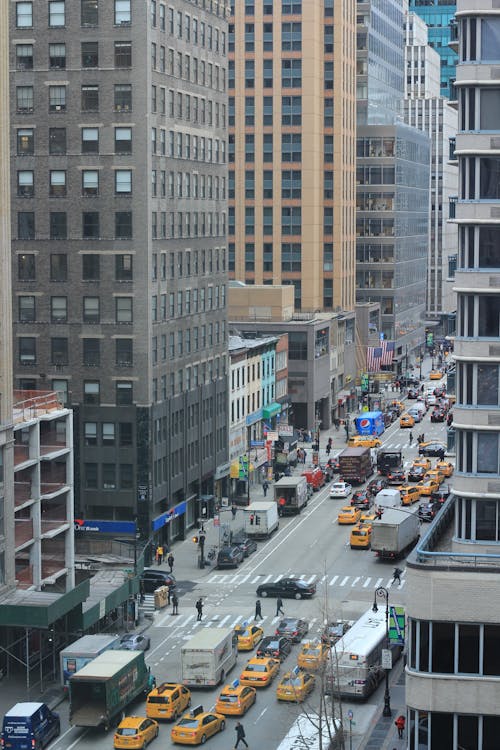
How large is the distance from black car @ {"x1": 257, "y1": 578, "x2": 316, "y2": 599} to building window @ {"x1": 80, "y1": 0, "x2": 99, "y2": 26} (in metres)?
41.6

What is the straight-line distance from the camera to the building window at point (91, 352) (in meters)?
115

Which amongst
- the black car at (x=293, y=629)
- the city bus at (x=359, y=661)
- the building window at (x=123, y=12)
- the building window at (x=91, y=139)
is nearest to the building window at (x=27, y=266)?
the building window at (x=91, y=139)

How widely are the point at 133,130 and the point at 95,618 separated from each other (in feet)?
131

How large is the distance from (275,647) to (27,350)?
39825 millimetres

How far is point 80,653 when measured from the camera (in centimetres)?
7919

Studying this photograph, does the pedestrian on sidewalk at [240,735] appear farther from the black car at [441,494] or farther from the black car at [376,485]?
the black car at [376,485]

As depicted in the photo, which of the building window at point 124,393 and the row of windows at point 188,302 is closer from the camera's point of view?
the building window at point 124,393

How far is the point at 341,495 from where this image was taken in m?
136

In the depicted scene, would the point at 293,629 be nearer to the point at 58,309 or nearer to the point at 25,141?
the point at 58,309

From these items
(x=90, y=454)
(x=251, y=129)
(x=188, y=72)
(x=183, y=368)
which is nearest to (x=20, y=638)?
(x=90, y=454)

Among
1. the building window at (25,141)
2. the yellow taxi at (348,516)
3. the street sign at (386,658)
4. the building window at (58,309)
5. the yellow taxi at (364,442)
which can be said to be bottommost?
the yellow taxi at (348,516)

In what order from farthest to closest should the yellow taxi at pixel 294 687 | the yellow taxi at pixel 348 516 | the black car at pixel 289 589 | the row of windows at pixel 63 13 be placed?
the yellow taxi at pixel 348 516
the row of windows at pixel 63 13
the black car at pixel 289 589
the yellow taxi at pixel 294 687

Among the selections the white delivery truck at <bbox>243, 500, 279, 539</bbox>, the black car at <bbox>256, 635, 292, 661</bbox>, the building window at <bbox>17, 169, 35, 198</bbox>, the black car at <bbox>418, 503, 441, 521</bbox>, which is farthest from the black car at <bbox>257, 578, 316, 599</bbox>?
the building window at <bbox>17, 169, 35, 198</bbox>

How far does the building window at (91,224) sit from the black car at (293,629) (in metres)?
36.0
